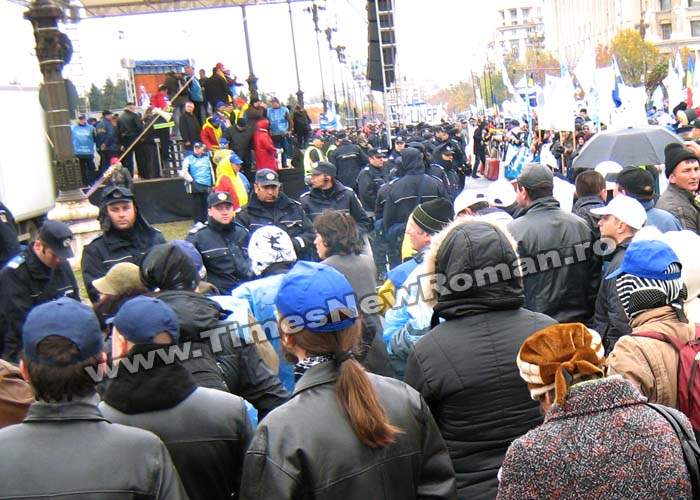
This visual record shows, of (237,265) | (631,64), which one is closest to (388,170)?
(237,265)

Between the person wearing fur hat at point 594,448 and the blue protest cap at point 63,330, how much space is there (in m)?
1.29

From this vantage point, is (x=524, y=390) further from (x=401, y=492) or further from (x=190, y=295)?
(x=190, y=295)

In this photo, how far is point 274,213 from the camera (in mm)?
8234

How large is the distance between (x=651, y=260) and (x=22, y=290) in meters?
4.17

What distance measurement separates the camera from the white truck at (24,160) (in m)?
15.0

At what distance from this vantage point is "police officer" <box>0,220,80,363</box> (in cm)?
584

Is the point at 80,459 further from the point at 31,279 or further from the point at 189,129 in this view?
the point at 189,129

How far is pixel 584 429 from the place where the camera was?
95.7 inches

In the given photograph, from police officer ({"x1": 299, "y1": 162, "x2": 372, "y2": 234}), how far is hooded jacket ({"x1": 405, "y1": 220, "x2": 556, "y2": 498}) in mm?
6265

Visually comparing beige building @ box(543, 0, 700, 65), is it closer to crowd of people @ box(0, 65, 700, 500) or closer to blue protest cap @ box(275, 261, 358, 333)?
crowd of people @ box(0, 65, 700, 500)

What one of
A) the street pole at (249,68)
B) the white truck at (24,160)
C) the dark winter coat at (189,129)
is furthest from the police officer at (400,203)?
the street pole at (249,68)

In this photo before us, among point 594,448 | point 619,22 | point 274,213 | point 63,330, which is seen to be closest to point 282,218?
point 274,213

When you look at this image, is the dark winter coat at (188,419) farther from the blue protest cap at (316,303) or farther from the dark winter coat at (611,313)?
the dark winter coat at (611,313)

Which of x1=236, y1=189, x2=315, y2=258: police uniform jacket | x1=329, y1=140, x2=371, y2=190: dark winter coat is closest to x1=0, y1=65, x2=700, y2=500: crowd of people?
x1=236, y1=189, x2=315, y2=258: police uniform jacket
